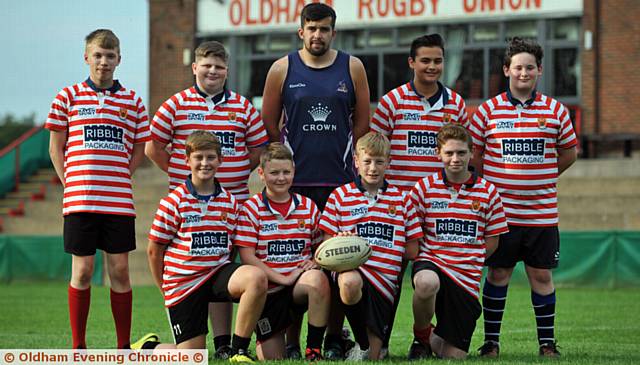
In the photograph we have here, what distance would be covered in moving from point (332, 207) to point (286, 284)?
59 cm

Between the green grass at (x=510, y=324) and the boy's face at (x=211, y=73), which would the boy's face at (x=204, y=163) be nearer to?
the boy's face at (x=211, y=73)

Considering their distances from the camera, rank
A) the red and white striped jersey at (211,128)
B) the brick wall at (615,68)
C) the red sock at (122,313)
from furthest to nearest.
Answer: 1. the brick wall at (615,68)
2. the red and white striped jersey at (211,128)
3. the red sock at (122,313)

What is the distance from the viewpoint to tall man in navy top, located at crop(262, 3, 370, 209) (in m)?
6.88

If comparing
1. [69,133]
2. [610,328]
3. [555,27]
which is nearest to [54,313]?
[69,133]

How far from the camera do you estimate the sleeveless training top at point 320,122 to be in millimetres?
6887

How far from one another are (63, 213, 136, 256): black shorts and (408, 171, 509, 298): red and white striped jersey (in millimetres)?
1968

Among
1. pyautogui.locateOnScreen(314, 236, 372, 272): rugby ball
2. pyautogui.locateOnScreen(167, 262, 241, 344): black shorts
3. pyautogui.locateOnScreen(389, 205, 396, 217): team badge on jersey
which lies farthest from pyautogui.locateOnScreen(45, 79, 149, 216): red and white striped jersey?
pyautogui.locateOnScreen(389, 205, 396, 217): team badge on jersey

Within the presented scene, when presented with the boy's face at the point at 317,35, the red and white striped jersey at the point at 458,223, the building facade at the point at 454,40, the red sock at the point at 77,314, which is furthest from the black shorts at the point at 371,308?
the building facade at the point at 454,40

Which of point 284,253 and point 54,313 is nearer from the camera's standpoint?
point 284,253

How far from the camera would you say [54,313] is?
12070mm

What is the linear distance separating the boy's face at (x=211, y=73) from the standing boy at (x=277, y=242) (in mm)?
722

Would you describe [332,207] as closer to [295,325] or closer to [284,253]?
[284,253]

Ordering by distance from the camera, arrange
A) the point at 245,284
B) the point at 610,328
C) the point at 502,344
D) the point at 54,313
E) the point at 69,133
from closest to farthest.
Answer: the point at 245,284 → the point at 69,133 → the point at 502,344 → the point at 610,328 → the point at 54,313

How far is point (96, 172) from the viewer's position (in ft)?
21.9
